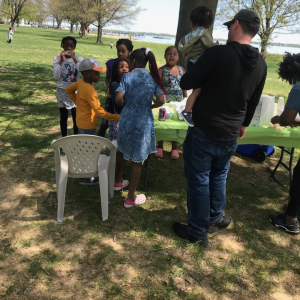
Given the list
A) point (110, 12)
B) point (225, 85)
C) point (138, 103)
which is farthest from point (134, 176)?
point (110, 12)

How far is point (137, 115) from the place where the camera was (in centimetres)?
296

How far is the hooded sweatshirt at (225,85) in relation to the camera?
218 cm

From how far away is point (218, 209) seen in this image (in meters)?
3.00

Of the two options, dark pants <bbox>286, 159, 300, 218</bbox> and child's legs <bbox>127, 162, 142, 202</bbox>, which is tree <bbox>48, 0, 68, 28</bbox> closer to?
child's legs <bbox>127, 162, 142, 202</bbox>

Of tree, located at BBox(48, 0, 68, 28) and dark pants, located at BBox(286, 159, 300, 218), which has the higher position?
tree, located at BBox(48, 0, 68, 28)

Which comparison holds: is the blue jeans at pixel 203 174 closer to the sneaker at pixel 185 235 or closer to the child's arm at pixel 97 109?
the sneaker at pixel 185 235

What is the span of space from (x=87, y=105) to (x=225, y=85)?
182cm

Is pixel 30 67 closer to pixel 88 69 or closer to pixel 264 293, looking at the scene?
pixel 88 69

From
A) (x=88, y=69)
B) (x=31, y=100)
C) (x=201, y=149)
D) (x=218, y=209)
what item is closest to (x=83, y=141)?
(x=88, y=69)

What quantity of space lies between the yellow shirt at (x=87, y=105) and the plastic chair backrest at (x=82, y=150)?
427 mm

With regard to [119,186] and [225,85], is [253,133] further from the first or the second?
[119,186]

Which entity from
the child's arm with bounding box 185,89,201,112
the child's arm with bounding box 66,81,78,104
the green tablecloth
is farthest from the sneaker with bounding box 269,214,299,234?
the child's arm with bounding box 66,81,78,104

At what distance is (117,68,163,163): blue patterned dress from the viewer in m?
2.86

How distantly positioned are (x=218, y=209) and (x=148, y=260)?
0.91 metres
